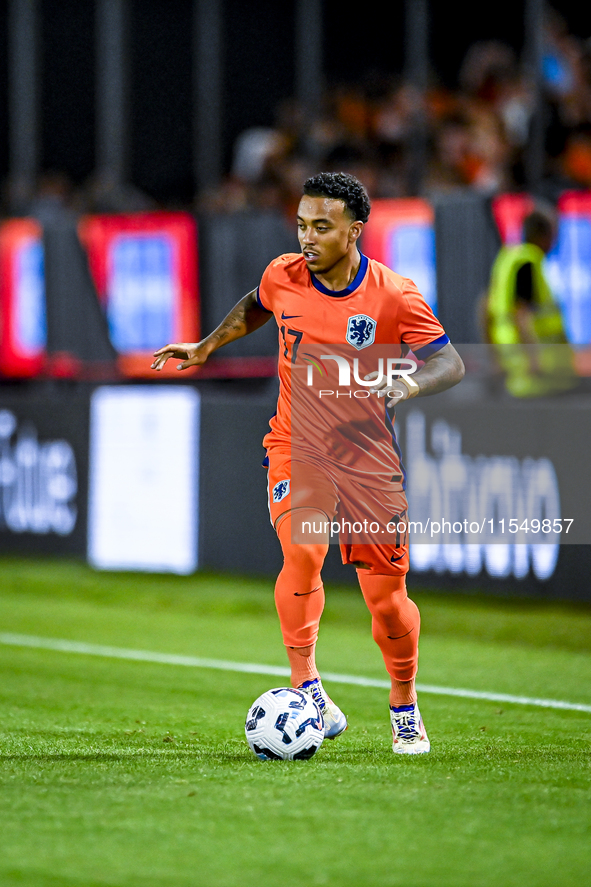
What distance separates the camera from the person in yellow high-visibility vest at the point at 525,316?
387 inches

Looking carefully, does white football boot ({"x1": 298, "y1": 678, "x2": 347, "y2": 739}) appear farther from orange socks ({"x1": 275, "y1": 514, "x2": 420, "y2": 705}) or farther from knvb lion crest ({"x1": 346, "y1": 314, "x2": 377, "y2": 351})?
knvb lion crest ({"x1": 346, "y1": 314, "x2": 377, "y2": 351})

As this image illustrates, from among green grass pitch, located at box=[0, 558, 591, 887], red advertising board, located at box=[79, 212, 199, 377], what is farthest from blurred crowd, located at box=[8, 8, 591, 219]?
green grass pitch, located at box=[0, 558, 591, 887]

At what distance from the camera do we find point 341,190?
4910 mm

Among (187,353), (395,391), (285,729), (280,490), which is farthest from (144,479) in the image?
(395,391)

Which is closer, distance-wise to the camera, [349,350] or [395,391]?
[395,391]

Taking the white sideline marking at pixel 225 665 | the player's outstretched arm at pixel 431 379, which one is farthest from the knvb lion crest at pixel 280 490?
the white sideline marking at pixel 225 665

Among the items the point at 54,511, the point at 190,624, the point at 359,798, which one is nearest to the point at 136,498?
the point at 54,511

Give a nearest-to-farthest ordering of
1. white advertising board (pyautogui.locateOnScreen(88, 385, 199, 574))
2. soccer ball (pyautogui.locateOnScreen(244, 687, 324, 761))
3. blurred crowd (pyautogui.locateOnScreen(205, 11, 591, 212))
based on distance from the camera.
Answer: soccer ball (pyautogui.locateOnScreen(244, 687, 324, 761)), white advertising board (pyautogui.locateOnScreen(88, 385, 199, 574)), blurred crowd (pyautogui.locateOnScreen(205, 11, 591, 212))

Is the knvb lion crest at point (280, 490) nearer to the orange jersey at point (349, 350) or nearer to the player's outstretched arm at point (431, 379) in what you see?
the orange jersey at point (349, 350)

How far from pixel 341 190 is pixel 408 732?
203cm

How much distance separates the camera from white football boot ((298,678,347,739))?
4.99 metres

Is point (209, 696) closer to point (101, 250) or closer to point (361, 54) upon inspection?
point (101, 250)

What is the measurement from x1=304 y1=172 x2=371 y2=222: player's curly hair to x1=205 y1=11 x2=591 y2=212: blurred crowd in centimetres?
619

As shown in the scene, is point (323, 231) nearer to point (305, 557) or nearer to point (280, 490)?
point (280, 490)
